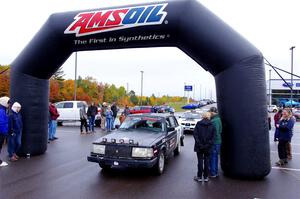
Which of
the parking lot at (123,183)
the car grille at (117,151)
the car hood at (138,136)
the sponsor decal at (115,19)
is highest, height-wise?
the sponsor decal at (115,19)

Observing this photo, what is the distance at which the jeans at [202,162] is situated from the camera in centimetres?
690

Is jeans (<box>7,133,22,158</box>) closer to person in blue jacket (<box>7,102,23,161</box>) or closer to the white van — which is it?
person in blue jacket (<box>7,102,23,161</box>)

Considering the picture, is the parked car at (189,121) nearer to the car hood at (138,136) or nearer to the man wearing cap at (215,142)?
the car hood at (138,136)

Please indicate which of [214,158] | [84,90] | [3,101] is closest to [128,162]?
[214,158]

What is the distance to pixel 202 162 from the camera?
696 centimetres

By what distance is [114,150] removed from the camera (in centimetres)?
706

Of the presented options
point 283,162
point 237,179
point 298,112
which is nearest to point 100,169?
point 237,179

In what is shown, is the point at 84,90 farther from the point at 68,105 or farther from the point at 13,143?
the point at 13,143

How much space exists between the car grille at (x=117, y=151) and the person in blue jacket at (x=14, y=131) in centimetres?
346

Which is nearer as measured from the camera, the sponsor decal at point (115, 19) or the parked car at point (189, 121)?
the sponsor decal at point (115, 19)

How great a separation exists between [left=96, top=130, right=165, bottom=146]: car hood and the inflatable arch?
6.07 ft

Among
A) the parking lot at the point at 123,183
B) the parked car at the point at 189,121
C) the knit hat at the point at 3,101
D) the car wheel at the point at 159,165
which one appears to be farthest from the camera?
the parked car at the point at 189,121

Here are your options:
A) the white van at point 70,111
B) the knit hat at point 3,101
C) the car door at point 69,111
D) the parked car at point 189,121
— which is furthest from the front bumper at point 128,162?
the car door at point 69,111

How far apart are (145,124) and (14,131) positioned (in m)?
4.03
